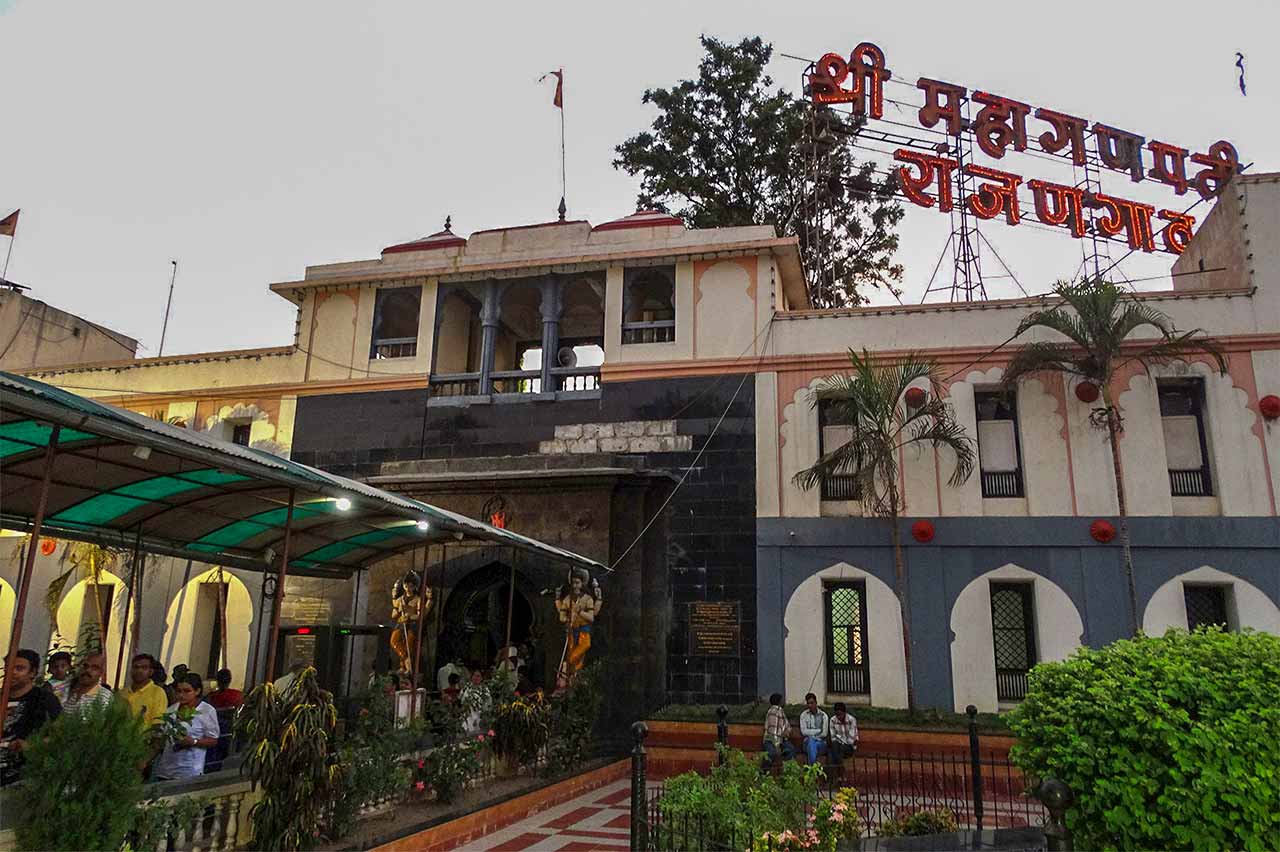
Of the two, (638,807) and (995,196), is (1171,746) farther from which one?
(995,196)

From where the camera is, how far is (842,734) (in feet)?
40.9

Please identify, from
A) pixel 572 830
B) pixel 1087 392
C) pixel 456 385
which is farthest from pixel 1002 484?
pixel 456 385

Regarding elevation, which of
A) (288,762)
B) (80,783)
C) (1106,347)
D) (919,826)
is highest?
(1106,347)

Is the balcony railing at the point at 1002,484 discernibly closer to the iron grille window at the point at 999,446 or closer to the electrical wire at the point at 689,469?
the iron grille window at the point at 999,446

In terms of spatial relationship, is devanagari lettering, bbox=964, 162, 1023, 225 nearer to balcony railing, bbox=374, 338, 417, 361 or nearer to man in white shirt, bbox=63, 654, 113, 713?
balcony railing, bbox=374, 338, 417, 361

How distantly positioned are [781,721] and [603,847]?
4648 millimetres

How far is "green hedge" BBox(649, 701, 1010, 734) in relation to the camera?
1316 cm

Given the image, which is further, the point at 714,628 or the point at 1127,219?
the point at 1127,219

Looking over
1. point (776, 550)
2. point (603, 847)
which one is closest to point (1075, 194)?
point (776, 550)

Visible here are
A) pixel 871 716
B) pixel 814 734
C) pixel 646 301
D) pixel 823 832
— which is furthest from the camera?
pixel 646 301

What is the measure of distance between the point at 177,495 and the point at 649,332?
33.0 ft

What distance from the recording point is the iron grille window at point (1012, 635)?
14.2 meters

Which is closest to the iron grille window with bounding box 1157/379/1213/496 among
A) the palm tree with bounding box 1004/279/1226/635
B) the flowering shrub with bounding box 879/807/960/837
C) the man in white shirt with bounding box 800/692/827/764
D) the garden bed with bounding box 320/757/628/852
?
the palm tree with bounding box 1004/279/1226/635

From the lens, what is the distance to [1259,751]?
5.29m
